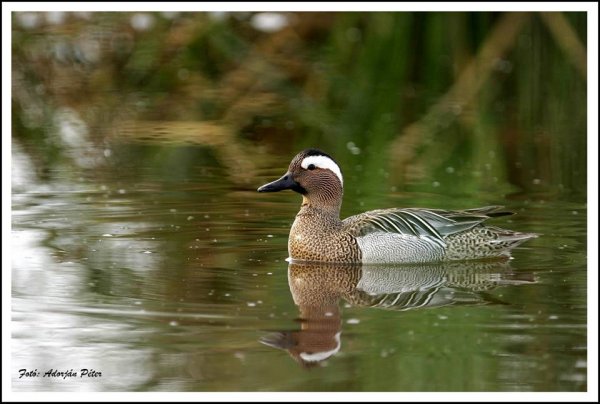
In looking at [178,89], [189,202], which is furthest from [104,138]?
[189,202]

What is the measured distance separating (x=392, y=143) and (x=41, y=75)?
17.1ft

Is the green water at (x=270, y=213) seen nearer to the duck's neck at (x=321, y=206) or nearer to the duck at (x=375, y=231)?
the duck at (x=375, y=231)

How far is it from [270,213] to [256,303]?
2.98 metres

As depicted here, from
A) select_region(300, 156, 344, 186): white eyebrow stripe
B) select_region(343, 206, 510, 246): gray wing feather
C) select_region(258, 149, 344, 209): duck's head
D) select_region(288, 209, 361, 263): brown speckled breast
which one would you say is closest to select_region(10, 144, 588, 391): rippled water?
select_region(288, 209, 361, 263): brown speckled breast

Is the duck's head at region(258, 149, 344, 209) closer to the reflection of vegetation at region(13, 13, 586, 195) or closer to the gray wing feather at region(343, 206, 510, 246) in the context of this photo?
the gray wing feather at region(343, 206, 510, 246)

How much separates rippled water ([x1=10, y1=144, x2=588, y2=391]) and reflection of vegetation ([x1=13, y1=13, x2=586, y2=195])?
2758 mm

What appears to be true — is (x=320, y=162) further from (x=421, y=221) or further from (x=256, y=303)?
(x=256, y=303)

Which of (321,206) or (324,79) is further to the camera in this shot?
(324,79)

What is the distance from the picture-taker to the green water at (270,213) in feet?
25.3

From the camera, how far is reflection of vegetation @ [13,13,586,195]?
15.0m

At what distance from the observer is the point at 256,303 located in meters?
8.77

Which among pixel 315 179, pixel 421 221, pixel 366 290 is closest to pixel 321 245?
pixel 315 179

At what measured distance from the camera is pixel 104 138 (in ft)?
48.2

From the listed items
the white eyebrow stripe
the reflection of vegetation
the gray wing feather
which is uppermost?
the reflection of vegetation
